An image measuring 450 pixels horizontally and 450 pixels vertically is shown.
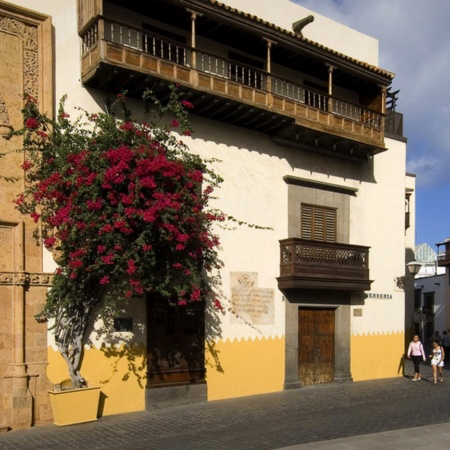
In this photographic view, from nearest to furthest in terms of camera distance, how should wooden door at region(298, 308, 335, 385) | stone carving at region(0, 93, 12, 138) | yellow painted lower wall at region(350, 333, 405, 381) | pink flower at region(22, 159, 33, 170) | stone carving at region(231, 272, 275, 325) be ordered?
pink flower at region(22, 159, 33, 170) < stone carving at region(0, 93, 12, 138) < stone carving at region(231, 272, 275, 325) < wooden door at region(298, 308, 335, 385) < yellow painted lower wall at region(350, 333, 405, 381)

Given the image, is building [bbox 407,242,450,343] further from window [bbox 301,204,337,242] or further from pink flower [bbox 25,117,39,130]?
pink flower [bbox 25,117,39,130]

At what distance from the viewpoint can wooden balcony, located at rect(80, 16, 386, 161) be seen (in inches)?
493

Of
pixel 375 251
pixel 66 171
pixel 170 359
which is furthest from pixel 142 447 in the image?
pixel 375 251

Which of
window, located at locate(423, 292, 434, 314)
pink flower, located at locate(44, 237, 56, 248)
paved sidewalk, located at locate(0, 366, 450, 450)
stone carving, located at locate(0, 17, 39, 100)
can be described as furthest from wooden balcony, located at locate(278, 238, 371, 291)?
window, located at locate(423, 292, 434, 314)

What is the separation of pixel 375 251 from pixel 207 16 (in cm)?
882

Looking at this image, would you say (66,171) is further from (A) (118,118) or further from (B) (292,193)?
(B) (292,193)

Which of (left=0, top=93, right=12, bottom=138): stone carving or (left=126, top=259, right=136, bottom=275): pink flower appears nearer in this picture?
(left=126, top=259, right=136, bottom=275): pink flower

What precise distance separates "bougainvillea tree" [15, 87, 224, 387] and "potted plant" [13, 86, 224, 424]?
20 mm

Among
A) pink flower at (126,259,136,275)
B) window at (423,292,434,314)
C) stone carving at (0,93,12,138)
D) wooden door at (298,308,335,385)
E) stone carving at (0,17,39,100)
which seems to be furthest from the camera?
window at (423,292,434,314)

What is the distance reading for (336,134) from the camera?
16.2 m

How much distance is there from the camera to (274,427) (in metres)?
11.0

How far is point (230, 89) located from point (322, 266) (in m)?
5.35

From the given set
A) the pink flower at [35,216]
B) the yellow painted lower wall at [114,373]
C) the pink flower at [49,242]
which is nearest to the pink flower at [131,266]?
the pink flower at [49,242]

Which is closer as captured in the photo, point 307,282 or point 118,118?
point 118,118
